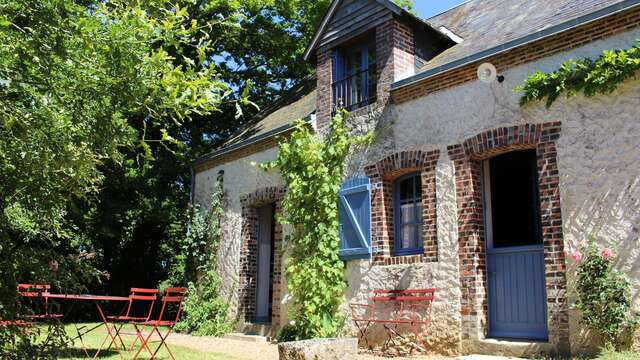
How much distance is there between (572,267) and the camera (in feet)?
20.2

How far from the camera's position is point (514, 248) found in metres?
7.05

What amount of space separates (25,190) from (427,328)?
17.0 feet

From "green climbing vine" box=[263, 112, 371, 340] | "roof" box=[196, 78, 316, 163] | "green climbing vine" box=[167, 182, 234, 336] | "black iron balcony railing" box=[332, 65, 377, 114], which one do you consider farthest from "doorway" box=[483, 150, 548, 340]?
"green climbing vine" box=[167, 182, 234, 336]

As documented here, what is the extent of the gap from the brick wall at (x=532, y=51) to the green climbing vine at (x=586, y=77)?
270 millimetres

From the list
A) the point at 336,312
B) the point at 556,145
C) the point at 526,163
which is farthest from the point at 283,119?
the point at 556,145

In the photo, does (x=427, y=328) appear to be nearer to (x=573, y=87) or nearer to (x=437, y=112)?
(x=437, y=112)

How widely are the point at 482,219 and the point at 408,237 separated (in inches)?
49.0

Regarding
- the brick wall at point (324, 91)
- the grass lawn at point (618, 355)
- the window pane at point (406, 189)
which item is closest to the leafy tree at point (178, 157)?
the brick wall at point (324, 91)

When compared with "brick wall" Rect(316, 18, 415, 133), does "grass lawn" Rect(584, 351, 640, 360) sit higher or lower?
lower

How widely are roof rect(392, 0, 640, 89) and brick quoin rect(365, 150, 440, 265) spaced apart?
1.12 metres

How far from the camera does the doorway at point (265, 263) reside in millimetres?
11258

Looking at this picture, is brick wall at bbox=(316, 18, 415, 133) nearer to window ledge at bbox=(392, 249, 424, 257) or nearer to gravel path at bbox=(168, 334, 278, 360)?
window ledge at bbox=(392, 249, 424, 257)

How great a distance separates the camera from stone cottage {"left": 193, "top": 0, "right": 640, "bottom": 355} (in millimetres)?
6125

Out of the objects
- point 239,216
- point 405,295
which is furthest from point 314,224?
point 239,216
